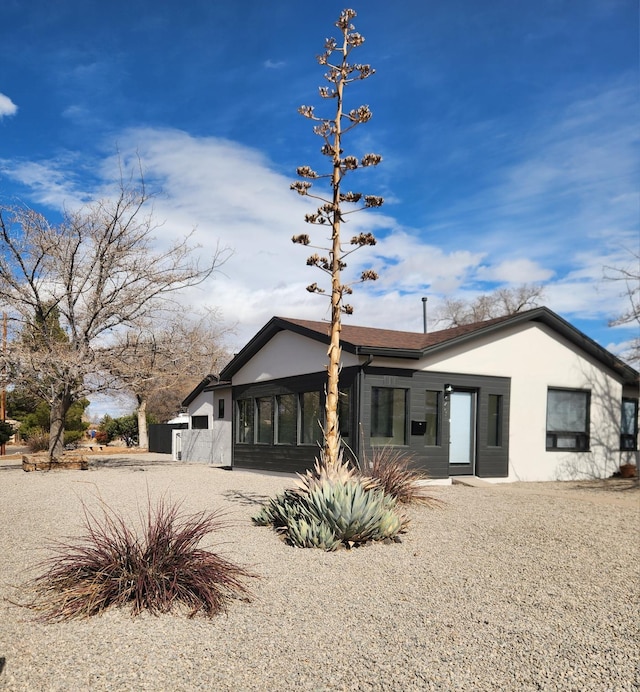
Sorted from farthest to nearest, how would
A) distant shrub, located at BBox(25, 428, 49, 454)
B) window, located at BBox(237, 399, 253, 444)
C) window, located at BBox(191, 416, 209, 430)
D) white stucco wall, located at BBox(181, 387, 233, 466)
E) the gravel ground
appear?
distant shrub, located at BBox(25, 428, 49, 454), window, located at BBox(191, 416, 209, 430), white stucco wall, located at BBox(181, 387, 233, 466), window, located at BBox(237, 399, 253, 444), the gravel ground

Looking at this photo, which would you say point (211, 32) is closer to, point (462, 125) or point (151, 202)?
point (462, 125)

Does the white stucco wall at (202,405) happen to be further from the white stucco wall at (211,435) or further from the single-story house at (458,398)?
the single-story house at (458,398)

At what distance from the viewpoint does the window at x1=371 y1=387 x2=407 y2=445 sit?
1309cm

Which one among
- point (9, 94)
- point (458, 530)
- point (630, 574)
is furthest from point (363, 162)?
point (9, 94)

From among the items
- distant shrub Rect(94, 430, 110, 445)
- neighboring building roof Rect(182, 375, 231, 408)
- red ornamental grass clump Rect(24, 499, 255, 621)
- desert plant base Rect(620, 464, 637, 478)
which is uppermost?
neighboring building roof Rect(182, 375, 231, 408)

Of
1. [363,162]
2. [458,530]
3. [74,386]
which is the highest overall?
[363,162]

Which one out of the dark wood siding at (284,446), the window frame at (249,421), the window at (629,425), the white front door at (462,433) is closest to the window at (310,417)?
the dark wood siding at (284,446)

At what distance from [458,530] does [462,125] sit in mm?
9369

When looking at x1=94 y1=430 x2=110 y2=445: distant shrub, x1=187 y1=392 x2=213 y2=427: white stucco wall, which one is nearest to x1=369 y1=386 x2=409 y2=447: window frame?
x1=187 y1=392 x2=213 y2=427: white stucco wall

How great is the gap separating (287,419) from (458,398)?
444 cm

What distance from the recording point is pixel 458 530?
7.86 metres

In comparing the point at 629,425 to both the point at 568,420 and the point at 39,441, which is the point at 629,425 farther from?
the point at 39,441

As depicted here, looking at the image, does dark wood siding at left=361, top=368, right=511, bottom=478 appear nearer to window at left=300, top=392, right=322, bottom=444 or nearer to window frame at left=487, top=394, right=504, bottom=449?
window frame at left=487, top=394, right=504, bottom=449

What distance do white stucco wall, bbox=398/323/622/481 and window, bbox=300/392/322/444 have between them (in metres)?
2.76
